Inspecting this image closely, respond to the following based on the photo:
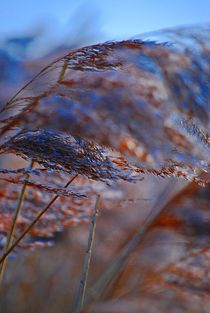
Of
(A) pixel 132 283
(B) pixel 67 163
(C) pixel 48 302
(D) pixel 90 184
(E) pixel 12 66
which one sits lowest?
(C) pixel 48 302

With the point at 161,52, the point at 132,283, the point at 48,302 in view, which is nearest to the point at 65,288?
the point at 48,302

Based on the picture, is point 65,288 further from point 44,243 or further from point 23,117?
point 23,117

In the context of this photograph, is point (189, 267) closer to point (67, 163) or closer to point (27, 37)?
point (67, 163)

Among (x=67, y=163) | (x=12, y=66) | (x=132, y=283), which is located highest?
(x=12, y=66)

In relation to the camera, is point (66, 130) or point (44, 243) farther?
point (44, 243)

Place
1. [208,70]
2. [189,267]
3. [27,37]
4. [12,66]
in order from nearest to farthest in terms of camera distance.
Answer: [189,267] < [208,70] < [12,66] < [27,37]

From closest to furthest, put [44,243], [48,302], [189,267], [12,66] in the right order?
[189,267] < [12,66] < [48,302] < [44,243]

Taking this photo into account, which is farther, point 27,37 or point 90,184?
point 90,184

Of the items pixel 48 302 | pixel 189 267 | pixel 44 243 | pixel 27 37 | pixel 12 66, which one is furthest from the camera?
pixel 44 243

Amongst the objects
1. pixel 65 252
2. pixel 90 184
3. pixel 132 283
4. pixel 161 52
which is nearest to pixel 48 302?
pixel 65 252

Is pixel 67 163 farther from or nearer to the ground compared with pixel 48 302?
farther from the ground
